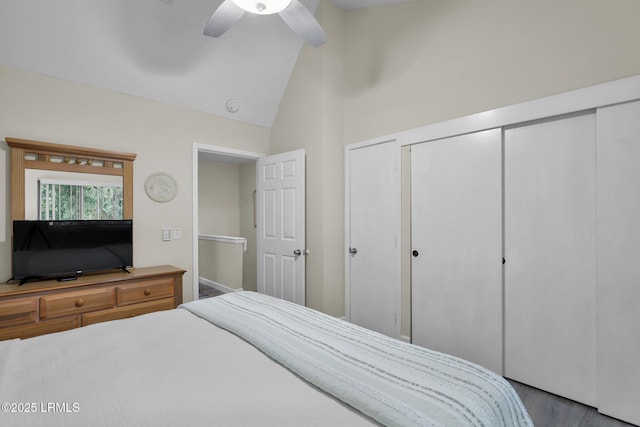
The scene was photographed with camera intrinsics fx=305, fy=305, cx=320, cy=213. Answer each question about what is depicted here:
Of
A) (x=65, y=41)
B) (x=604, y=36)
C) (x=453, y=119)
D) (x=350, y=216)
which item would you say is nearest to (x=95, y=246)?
(x=65, y=41)

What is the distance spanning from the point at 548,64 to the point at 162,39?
3087 millimetres

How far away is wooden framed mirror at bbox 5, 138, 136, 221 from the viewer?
2318mm

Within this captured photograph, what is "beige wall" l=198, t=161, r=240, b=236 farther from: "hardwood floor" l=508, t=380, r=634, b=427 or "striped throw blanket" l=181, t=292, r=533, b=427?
"hardwood floor" l=508, t=380, r=634, b=427

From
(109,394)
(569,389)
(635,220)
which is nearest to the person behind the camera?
(109,394)

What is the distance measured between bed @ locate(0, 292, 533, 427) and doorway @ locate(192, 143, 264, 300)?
10.9 feet

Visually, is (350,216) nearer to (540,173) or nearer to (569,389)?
(540,173)

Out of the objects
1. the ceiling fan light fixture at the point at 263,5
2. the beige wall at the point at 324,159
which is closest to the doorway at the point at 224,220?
the beige wall at the point at 324,159

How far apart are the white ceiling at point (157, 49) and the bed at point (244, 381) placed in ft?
7.48

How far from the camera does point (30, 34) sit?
230 cm

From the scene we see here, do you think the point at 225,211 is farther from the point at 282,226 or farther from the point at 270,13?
the point at 270,13

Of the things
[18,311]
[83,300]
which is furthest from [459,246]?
[18,311]

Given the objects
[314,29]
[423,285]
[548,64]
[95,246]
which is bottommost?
[423,285]

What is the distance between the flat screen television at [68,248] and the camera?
2273mm

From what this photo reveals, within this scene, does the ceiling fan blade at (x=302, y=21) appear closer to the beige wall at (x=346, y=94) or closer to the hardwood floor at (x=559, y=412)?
the beige wall at (x=346, y=94)
